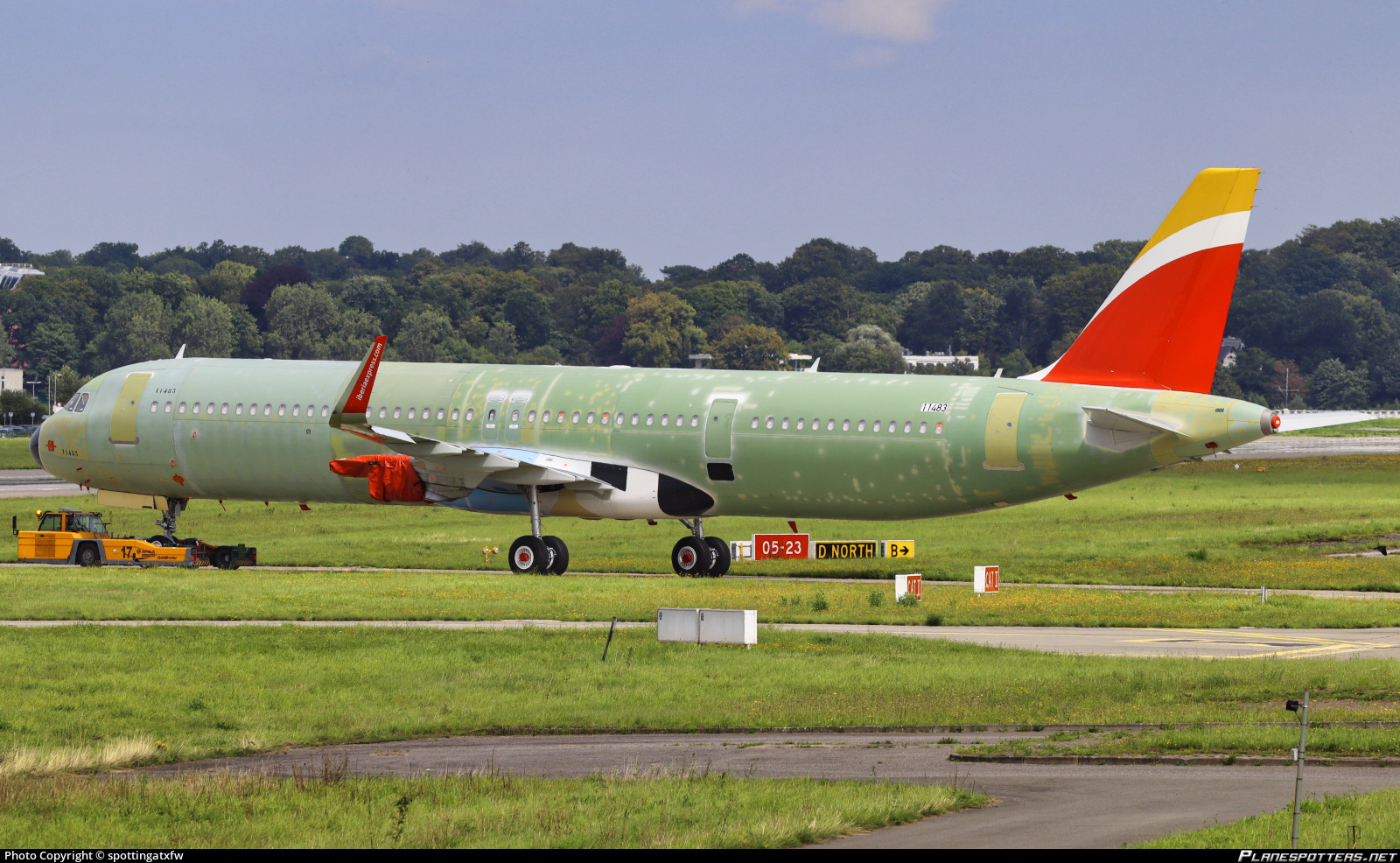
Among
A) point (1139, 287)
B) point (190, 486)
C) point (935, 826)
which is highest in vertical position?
point (1139, 287)

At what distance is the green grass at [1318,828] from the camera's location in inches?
639

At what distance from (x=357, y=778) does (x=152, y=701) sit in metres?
7.93

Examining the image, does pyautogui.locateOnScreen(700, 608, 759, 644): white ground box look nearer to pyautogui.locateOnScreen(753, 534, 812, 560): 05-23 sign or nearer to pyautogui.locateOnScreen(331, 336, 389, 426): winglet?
pyautogui.locateOnScreen(331, 336, 389, 426): winglet

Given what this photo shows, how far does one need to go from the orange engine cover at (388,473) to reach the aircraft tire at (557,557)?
4037 millimetres

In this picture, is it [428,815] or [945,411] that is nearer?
[428,815]

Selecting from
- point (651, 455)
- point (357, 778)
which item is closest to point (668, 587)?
point (651, 455)

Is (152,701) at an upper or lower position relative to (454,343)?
lower

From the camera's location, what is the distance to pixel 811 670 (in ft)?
99.8

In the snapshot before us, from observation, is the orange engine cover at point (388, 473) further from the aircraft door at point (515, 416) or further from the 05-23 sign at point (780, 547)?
the 05-23 sign at point (780, 547)

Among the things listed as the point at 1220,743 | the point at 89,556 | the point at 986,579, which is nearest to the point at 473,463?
the point at 89,556
